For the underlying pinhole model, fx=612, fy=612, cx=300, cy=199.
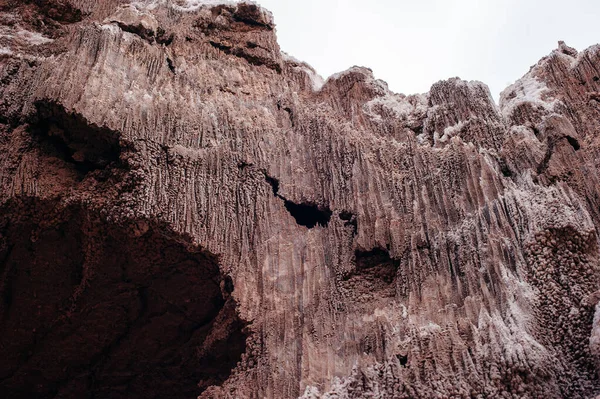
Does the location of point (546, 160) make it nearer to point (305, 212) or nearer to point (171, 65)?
point (305, 212)

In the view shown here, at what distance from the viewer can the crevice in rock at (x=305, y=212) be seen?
11.6 m

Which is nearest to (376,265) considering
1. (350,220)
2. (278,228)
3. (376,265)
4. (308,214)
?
(376,265)

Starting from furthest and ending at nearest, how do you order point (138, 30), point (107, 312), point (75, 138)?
point (138, 30), point (107, 312), point (75, 138)

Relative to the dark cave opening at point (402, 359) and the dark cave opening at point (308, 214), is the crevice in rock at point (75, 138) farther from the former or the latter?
the dark cave opening at point (402, 359)

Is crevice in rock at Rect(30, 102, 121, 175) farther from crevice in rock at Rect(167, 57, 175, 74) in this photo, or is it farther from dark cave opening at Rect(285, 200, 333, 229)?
dark cave opening at Rect(285, 200, 333, 229)

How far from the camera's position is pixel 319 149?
1229 centimetres

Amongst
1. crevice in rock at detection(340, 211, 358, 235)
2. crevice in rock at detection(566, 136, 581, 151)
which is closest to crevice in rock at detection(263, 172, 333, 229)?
crevice in rock at detection(340, 211, 358, 235)

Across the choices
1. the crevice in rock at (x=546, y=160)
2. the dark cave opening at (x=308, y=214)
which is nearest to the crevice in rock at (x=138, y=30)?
the dark cave opening at (x=308, y=214)

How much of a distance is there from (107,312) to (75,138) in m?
3.44

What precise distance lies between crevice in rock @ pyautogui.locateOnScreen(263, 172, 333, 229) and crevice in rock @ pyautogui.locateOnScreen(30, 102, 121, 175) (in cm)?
294

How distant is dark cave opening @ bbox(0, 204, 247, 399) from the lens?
36.3 ft

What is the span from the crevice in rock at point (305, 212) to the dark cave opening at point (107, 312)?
1837 mm

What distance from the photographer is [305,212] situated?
11.8 m

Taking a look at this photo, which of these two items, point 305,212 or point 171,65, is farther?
point 171,65
